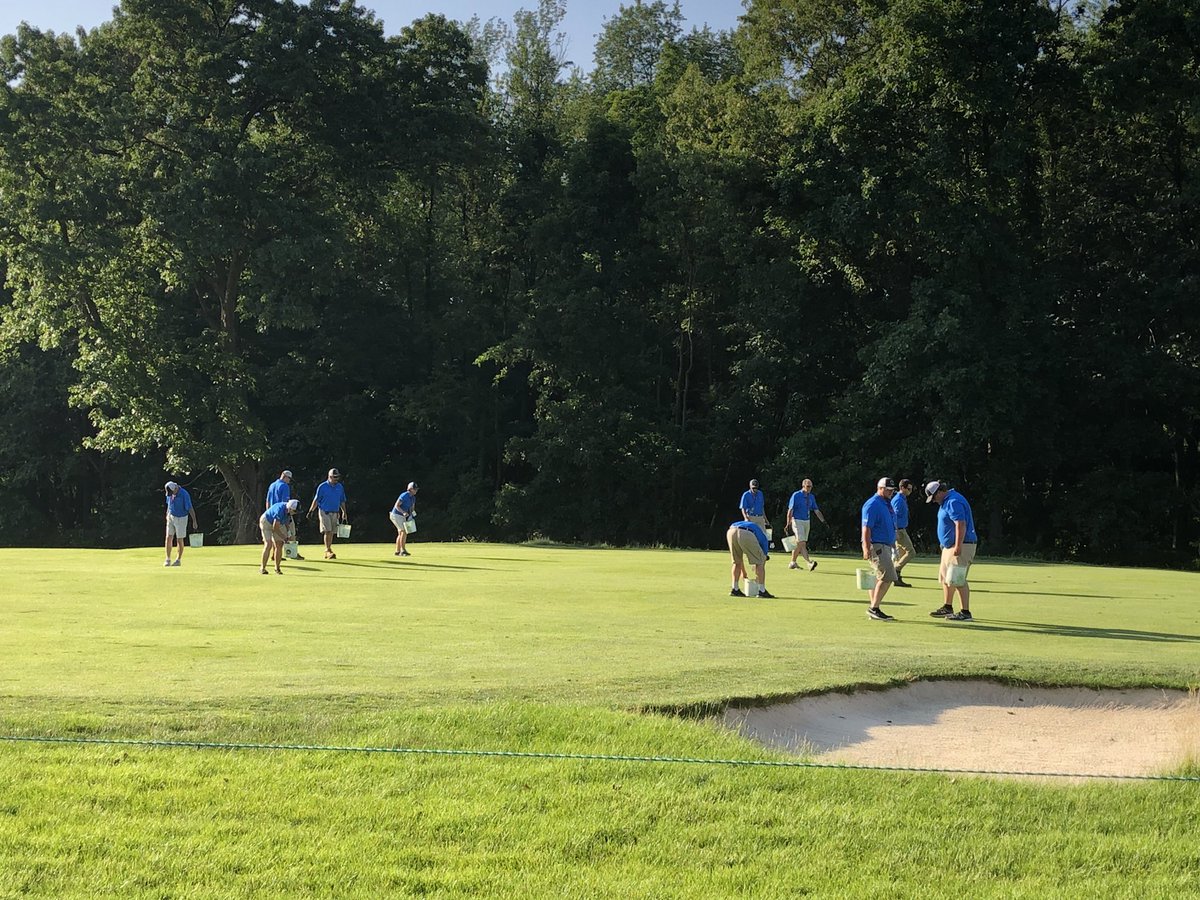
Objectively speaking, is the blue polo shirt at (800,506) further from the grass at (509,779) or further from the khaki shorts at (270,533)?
the grass at (509,779)

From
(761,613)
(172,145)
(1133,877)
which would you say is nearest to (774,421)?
(172,145)

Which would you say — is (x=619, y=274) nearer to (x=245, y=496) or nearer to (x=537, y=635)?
(x=245, y=496)

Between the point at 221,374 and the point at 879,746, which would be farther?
the point at 221,374

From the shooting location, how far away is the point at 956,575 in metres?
17.3

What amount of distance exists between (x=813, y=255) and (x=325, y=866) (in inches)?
1720

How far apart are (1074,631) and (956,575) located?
1.73m

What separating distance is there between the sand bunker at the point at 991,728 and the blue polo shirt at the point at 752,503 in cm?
1533

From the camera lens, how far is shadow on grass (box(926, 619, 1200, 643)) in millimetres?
16031

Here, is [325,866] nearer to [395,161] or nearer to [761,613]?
[761,613]

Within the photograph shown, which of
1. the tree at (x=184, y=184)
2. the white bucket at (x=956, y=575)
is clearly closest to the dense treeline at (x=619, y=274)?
the tree at (x=184, y=184)

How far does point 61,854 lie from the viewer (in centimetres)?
602

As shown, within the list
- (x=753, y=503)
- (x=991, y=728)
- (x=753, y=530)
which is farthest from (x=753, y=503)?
(x=991, y=728)

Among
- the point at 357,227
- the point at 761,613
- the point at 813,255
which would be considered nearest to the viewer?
the point at 761,613

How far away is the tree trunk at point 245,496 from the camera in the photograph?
168ft
